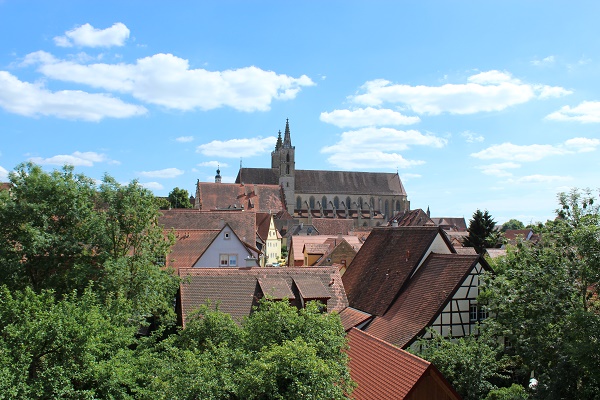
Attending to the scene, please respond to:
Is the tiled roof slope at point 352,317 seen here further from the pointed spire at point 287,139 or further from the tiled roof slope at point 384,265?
the pointed spire at point 287,139

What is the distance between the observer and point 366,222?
11569cm

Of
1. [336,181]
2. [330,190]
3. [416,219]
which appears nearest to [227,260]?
[416,219]

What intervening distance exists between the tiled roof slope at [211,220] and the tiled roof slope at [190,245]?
5079 millimetres

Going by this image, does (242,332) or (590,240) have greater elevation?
(590,240)

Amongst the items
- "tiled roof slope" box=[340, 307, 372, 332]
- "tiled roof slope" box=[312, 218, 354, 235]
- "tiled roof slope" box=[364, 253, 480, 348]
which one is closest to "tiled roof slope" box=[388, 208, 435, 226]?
"tiled roof slope" box=[312, 218, 354, 235]

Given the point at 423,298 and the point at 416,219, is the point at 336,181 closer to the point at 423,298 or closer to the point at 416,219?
the point at 416,219

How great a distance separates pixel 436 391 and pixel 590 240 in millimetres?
5668

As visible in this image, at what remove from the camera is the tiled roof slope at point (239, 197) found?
272ft

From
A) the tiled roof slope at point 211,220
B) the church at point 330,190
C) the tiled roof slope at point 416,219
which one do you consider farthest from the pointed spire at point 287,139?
the tiled roof slope at point 211,220

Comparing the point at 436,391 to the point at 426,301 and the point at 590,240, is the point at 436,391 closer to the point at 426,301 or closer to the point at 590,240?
the point at 590,240

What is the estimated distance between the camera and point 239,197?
282 feet

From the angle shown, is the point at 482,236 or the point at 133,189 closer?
the point at 133,189

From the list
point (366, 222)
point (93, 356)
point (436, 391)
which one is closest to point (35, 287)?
point (93, 356)

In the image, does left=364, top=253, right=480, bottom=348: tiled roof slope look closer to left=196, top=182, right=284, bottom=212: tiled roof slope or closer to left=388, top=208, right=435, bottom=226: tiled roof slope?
left=196, top=182, right=284, bottom=212: tiled roof slope
